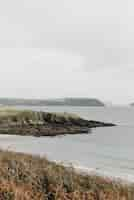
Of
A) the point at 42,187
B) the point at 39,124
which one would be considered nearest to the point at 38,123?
the point at 39,124

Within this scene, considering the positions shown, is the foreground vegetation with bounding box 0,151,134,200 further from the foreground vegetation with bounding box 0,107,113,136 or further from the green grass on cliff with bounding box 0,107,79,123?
the green grass on cliff with bounding box 0,107,79,123

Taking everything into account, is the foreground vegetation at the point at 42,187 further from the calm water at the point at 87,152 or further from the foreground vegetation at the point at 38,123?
the foreground vegetation at the point at 38,123

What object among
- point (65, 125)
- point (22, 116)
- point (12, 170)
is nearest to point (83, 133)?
point (65, 125)

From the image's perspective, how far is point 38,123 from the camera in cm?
8131

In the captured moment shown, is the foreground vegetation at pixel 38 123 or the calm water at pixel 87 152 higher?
the calm water at pixel 87 152

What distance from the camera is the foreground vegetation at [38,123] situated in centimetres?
7281

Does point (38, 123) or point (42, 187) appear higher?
point (42, 187)

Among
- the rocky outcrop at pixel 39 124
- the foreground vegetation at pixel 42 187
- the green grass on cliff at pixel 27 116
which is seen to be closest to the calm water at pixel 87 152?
the rocky outcrop at pixel 39 124

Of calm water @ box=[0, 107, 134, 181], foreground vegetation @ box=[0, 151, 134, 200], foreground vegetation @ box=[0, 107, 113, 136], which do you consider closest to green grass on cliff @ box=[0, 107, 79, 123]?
foreground vegetation @ box=[0, 107, 113, 136]

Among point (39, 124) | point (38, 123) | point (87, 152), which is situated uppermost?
point (87, 152)

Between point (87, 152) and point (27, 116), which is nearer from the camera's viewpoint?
point (87, 152)

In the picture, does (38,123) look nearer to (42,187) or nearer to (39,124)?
(39,124)

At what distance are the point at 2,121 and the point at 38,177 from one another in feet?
236

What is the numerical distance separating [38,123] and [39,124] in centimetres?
48
